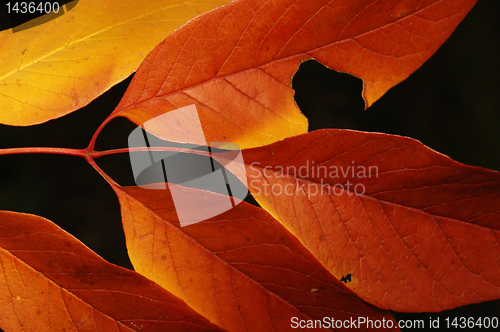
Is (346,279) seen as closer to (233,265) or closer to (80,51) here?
(233,265)

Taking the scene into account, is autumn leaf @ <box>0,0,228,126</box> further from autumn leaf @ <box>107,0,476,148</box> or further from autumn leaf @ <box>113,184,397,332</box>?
autumn leaf @ <box>113,184,397,332</box>

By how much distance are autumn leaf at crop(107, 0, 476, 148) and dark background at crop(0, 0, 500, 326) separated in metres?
0.17

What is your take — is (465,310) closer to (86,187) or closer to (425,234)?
(425,234)

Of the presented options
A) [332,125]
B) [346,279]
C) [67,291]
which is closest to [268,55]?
[332,125]

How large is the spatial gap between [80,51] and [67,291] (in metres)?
0.38

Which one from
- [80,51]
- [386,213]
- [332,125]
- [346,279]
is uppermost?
[80,51]

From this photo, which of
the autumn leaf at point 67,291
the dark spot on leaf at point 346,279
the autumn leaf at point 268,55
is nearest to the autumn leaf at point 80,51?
the autumn leaf at point 268,55

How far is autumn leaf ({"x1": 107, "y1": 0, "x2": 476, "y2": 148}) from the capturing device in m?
0.43

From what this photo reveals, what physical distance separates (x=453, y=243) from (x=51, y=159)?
2.48 feet

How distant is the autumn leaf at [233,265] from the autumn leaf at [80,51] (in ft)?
0.65

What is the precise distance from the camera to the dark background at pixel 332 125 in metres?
0.63

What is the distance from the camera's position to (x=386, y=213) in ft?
1.51

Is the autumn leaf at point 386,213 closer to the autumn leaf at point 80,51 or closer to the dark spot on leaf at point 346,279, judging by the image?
the dark spot on leaf at point 346,279

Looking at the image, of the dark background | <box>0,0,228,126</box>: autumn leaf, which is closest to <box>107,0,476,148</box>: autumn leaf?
<box>0,0,228,126</box>: autumn leaf
